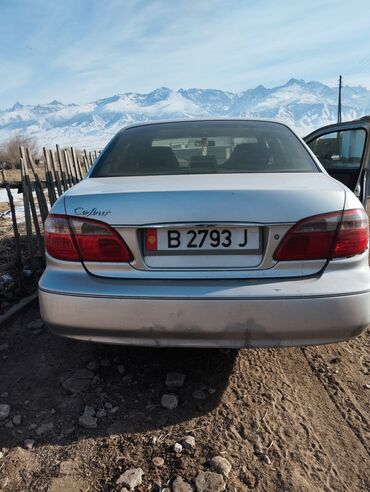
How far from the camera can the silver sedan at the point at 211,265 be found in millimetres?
1950

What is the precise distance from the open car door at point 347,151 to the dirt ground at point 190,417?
1.45 m

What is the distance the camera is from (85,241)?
2070 millimetres

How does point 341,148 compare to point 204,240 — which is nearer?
point 204,240

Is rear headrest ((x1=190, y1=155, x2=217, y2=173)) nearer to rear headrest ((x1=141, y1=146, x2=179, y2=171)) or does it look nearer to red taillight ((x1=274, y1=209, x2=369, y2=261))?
rear headrest ((x1=141, y1=146, x2=179, y2=171))

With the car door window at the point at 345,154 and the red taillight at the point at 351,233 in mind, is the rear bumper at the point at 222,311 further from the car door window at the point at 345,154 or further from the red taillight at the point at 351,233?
the car door window at the point at 345,154

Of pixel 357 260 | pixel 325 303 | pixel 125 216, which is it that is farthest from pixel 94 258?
pixel 357 260

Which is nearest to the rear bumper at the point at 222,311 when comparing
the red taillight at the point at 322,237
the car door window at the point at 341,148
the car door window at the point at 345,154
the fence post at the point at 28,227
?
the red taillight at the point at 322,237

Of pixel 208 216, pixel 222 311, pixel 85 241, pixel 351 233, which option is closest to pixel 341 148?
pixel 351 233

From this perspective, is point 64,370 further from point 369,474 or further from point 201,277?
point 369,474

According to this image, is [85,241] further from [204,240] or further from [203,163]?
[203,163]

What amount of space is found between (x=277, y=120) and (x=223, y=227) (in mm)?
1815

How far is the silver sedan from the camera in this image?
1.95m

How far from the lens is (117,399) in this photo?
238 centimetres

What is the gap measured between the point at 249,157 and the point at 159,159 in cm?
59
